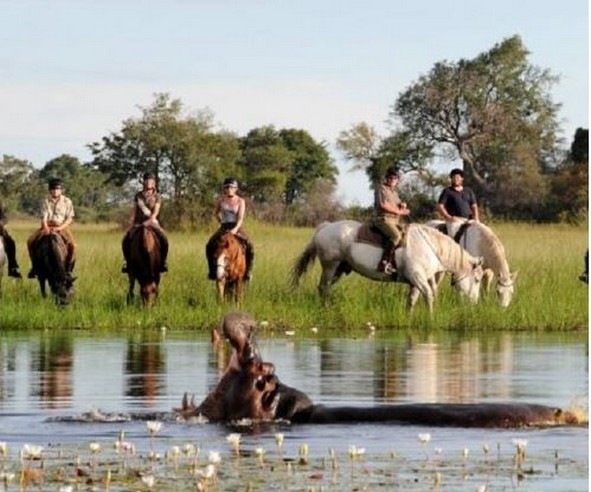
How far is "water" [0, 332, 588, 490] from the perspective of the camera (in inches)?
432

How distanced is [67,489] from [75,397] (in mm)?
6245

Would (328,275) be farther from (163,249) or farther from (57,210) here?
(57,210)

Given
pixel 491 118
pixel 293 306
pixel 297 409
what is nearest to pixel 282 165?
pixel 491 118

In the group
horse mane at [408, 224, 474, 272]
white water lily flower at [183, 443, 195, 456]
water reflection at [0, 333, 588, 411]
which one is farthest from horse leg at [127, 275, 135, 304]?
white water lily flower at [183, 443, 195, 456]

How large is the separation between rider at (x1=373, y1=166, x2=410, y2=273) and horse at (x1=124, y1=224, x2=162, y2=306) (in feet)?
8.72

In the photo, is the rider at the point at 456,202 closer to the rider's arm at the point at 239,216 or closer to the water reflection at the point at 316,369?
the rider's arm at the point at 239,216

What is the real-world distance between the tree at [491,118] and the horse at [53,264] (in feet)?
186

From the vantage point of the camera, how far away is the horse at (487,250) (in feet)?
87.1

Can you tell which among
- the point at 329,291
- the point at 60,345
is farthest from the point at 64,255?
the point at 60,345

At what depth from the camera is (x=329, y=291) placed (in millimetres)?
27391

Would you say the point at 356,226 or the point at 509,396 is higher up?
the point at 356,226

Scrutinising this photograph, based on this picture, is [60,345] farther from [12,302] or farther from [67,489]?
[67,489]

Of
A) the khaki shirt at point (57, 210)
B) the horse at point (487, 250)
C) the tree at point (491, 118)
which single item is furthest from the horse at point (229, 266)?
the tree at point (491, 118)

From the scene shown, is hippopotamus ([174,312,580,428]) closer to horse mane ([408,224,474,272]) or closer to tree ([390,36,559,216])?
horse mane ([408,224,474,272])
